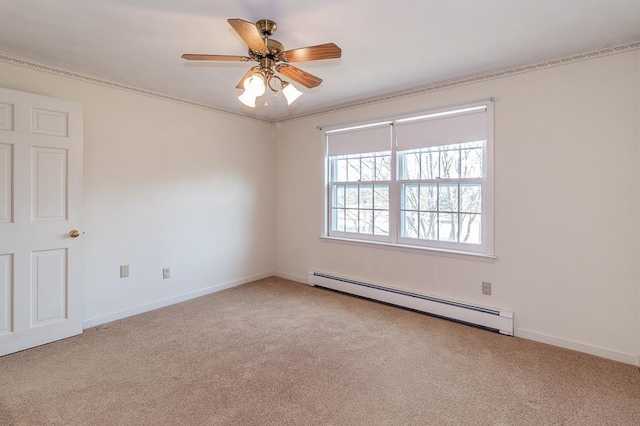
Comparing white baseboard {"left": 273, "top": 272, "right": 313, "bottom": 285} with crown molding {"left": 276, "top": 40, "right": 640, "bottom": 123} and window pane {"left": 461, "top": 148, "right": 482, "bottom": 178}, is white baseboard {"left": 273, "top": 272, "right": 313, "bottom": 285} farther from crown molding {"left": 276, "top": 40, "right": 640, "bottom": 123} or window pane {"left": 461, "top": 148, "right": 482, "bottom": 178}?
window pane {"left": 461, "top": 148, "right": 482, "bottom": 178}

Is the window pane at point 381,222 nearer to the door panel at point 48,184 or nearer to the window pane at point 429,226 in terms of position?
the window pane at point 429,226

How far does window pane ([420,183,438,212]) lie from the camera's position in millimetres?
3480

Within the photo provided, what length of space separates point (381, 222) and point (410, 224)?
382 millimetres

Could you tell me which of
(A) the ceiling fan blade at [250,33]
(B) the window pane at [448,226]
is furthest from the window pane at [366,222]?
(A) the ceiling fan blade at [250,33]

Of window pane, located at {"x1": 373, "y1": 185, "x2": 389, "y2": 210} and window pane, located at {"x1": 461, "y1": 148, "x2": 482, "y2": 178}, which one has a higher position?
window pane, located at {"x1": 461, "y1": 148, "x2": 482, "y2": 178}

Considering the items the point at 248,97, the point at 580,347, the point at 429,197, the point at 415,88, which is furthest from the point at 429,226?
the point at 248,97

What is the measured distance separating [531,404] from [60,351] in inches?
136

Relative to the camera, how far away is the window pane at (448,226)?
3.36 metres

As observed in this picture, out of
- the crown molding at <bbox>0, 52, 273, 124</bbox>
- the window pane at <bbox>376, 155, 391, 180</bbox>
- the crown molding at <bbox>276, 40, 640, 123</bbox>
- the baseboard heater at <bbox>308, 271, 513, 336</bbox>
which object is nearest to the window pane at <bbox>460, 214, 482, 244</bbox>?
the baseboard heater at <bbox>308, 271, 513, 336</bbox>

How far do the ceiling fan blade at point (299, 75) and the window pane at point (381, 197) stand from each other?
1.83 meters

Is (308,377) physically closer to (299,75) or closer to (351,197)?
(299,75)

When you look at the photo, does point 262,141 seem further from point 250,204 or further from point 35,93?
point 35,93

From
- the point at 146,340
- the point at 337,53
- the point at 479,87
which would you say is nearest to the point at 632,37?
the point at 479,87

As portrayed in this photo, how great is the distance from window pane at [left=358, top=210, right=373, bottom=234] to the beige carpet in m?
1.21
